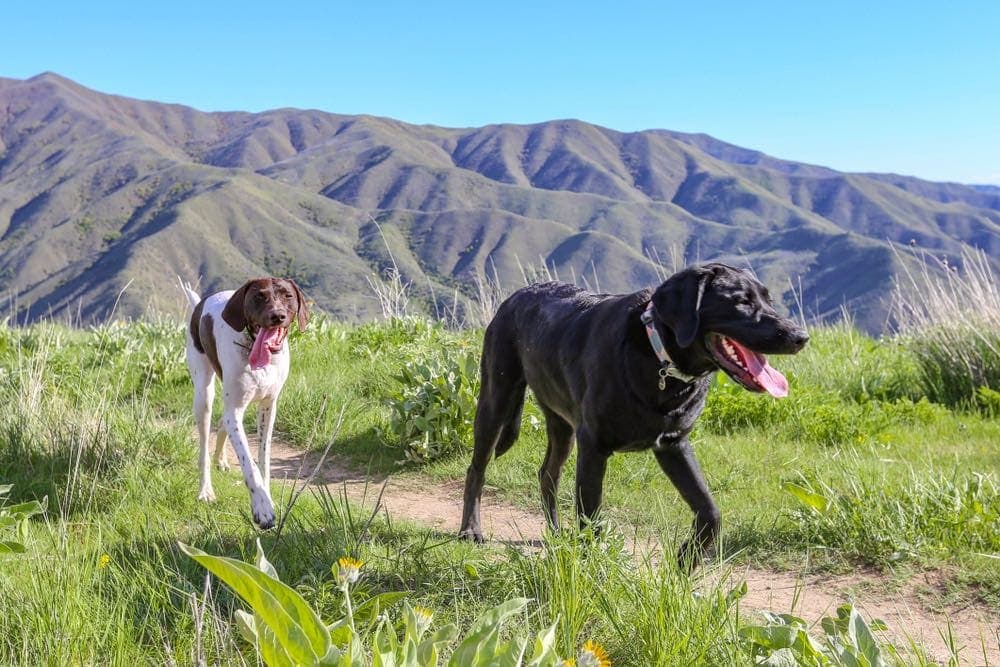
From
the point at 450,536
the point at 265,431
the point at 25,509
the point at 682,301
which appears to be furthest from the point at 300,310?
the point at 682,301

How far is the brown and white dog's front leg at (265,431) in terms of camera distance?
475 cm

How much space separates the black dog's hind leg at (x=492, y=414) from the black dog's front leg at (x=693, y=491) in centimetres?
102

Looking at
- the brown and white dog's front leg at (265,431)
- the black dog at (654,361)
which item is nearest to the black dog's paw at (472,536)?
the black dog at (654,361)

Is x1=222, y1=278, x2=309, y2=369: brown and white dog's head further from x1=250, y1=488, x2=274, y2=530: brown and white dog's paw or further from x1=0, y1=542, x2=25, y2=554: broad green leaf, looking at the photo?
x1=0, y1=542, x2=25, y2=554: broad green leaf

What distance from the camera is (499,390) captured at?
4293 millimetres

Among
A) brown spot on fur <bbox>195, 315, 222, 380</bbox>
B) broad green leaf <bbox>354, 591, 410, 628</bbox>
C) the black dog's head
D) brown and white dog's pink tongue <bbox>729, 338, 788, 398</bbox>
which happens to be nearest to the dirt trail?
broad green leaf <bbox>354, 591, 410, 628</bbox>

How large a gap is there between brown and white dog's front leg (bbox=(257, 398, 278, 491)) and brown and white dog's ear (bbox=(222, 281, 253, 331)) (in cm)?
56

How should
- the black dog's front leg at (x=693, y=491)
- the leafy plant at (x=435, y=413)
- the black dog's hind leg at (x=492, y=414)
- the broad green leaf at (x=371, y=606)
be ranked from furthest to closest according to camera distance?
the leafy plant at (x=435, y=413)
the black dog's hind leg at (x=492, y=414)
the black dog's front leg at (x=693, y=491)
the broad green leaf at (x=371, y=606)

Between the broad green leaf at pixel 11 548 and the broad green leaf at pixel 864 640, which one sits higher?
the broad green leaf at pixel 864 640

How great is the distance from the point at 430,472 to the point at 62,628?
10.7 ft

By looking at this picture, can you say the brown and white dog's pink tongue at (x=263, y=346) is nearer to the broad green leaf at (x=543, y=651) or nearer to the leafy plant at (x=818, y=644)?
the broad green leaf at (x=543, y=651)

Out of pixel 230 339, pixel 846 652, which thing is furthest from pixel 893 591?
pixel 230 339

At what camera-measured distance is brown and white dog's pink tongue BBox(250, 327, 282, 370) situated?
4445mm

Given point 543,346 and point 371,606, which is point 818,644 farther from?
point 543,346
